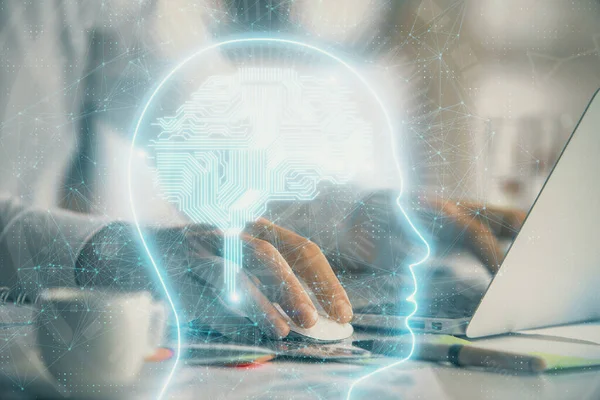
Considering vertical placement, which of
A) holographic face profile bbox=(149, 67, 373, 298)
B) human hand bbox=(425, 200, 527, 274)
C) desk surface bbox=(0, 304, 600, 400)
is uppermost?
holographic face profile bbox=(149, 67, 373, 298)

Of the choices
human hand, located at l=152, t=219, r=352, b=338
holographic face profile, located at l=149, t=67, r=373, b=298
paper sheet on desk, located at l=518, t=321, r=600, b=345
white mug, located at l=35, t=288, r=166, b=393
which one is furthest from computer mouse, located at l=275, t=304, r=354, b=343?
paper sheet on desk, located at l=518, t=321, r=600, b=345

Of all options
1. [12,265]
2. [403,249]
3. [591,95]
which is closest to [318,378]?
[403,249]

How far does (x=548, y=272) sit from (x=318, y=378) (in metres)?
0.51

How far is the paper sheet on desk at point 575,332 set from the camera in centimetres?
112

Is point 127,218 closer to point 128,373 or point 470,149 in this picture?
point 128,373

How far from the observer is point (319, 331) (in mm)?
1094

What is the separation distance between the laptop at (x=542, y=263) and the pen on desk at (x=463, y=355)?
3 centimetres

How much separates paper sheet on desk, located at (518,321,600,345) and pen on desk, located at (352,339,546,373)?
5cm

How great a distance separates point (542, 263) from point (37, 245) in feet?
3.36

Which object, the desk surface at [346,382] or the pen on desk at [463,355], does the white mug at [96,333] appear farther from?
the pen on desk at [463,355]

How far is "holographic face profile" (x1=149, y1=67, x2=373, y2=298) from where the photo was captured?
3.54ft

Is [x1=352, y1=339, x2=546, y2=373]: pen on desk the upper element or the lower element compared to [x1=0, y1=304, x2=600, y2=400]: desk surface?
upper

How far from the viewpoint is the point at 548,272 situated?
3.66 ft

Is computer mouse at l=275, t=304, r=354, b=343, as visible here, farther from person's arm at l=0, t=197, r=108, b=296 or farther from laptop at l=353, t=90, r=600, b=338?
person's arm at l=0, t=197, r=108, b=296
